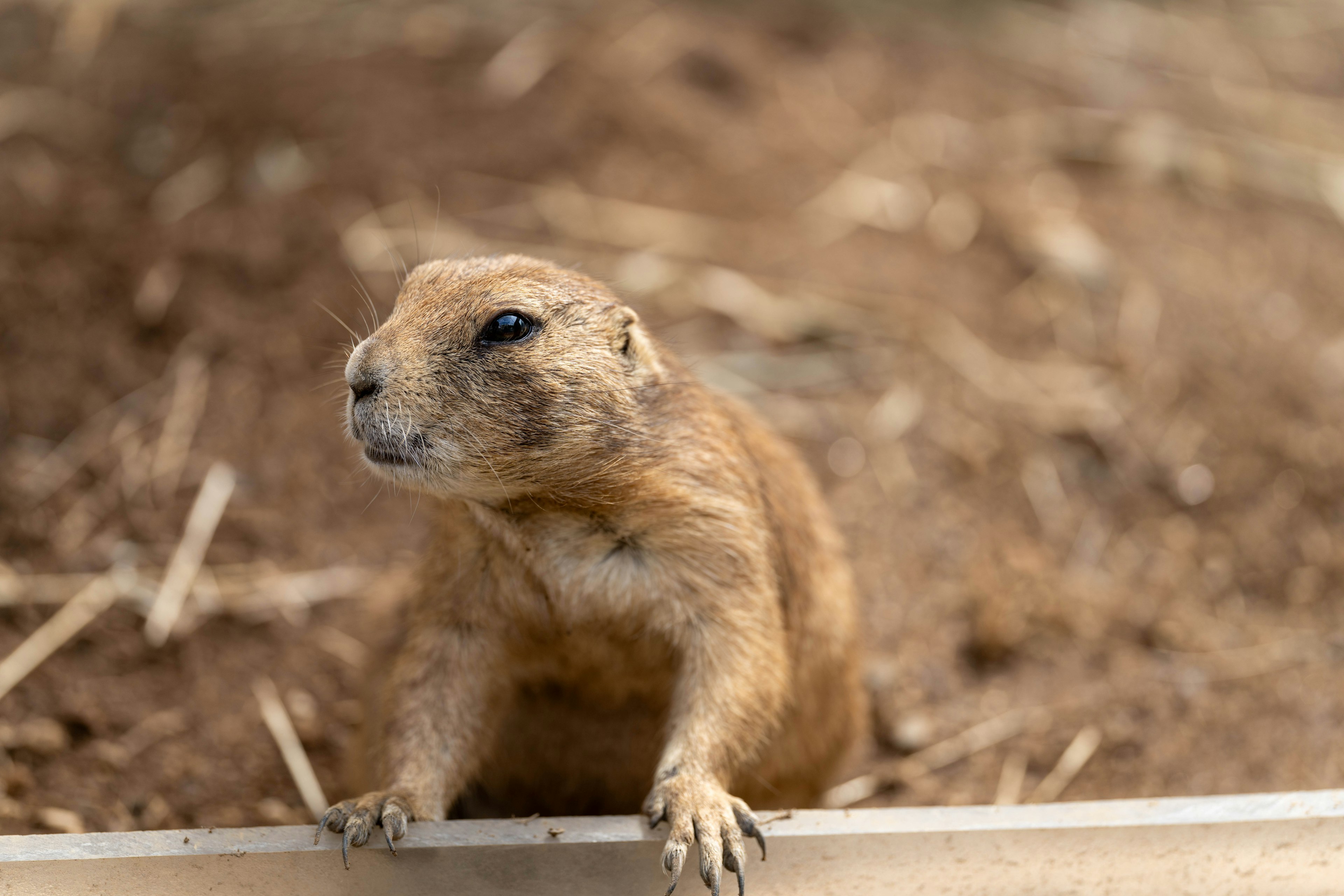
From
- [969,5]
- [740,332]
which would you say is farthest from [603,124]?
[969,5]

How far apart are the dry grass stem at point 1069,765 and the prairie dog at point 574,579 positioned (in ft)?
4.19

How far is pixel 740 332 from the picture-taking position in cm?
641

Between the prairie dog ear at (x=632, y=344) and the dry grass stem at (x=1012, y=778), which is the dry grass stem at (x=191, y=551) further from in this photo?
the dry grass stem at (x=1012, y=778)

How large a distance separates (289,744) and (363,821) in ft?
5.07

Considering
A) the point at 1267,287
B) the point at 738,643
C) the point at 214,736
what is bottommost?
the point at 214,736

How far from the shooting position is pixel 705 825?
2.91 m

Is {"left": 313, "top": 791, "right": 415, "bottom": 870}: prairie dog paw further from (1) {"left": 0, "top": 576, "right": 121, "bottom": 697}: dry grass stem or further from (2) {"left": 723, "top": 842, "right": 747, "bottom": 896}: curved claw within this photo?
(1) {"left": 0, "top": 576, "right": 121, "bottom": 697}: dry grass stem

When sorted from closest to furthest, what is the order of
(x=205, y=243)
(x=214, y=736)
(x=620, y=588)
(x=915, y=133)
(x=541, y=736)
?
(x=620, y=588)
(x=541, y=736)
(x=214, y=736)
(x=205, y=243)
(x=915, y=133)

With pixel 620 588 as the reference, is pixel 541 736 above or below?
below

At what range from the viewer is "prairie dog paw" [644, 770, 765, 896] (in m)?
2.85

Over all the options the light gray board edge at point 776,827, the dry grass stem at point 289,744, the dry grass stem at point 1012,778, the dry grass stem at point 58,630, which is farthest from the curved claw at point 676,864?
the dry grass stem at point 58,630

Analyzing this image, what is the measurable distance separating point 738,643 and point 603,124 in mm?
4737

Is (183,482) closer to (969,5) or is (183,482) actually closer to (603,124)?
(603,124)

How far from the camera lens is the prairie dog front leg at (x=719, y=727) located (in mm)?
2945
